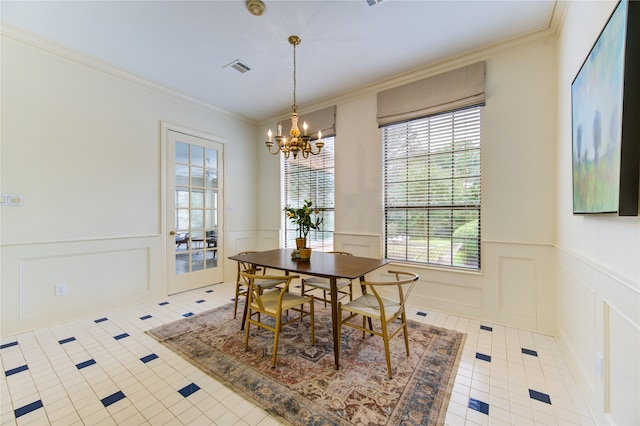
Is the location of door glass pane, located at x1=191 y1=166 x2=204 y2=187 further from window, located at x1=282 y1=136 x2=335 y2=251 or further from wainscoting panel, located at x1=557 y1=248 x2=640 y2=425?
wainscoting panel, located at x1=557 y1=248 x2=640 y2=425

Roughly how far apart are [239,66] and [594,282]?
12.4ft

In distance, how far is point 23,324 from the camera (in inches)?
103

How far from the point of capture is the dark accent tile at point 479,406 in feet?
5.25

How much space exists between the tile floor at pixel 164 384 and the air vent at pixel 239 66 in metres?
3.09

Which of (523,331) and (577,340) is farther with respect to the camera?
(523,331)

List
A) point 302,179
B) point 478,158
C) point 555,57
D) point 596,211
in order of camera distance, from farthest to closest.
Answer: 1. point 302,179
2. point 478,158
3. point 555,57
4. point 596,211

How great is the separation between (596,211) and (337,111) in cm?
320

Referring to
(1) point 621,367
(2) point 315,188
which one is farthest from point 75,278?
(1) point 621,367

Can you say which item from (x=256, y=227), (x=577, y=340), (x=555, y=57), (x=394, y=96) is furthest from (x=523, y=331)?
(x=256, y=227)

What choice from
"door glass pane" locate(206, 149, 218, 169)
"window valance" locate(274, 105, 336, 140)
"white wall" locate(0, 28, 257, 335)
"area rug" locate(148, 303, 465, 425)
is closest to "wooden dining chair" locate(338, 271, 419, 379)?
"area rug" locate(148, 303, 465, 425)

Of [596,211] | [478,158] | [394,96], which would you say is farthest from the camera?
[394,96]

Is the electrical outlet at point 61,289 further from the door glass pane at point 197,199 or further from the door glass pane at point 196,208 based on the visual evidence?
the door glass pane at point 197,199

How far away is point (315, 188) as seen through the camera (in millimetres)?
4328

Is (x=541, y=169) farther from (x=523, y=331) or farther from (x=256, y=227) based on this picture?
(x=256, y=227)
